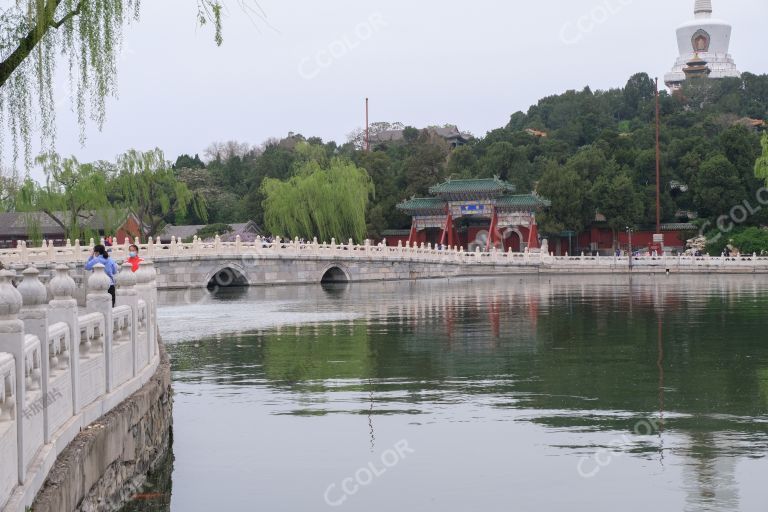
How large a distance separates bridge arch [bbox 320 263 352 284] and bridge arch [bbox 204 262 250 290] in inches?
146

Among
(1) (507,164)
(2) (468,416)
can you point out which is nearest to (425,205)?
(1) (507,164)

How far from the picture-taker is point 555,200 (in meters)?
59.7

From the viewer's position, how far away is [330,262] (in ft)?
154

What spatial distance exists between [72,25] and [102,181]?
114ft

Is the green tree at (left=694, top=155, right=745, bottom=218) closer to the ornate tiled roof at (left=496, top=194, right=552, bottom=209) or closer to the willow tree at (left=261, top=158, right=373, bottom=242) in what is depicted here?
the ornate tiled roof at (left=496, top=194, right=552, bottom=209)

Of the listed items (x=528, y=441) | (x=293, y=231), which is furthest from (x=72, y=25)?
(x=293, y=231)

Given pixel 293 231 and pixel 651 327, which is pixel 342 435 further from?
pixel 293 231

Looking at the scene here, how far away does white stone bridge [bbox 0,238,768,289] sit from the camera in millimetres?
41125

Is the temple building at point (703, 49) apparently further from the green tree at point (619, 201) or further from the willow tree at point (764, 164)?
the willow tree at point (764, 164)

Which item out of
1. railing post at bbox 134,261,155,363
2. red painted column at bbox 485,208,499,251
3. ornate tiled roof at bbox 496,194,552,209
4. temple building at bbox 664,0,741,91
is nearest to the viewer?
railing post at bbox 134,261,155,363

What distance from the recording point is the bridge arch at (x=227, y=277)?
143ft

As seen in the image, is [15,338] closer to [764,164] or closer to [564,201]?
[764,164]

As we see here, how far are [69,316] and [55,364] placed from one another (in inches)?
18.4

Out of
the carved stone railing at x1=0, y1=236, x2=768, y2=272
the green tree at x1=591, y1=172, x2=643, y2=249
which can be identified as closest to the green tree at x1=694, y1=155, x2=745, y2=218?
the green tree at x1=591, y1=172, x2=643, y2=249
